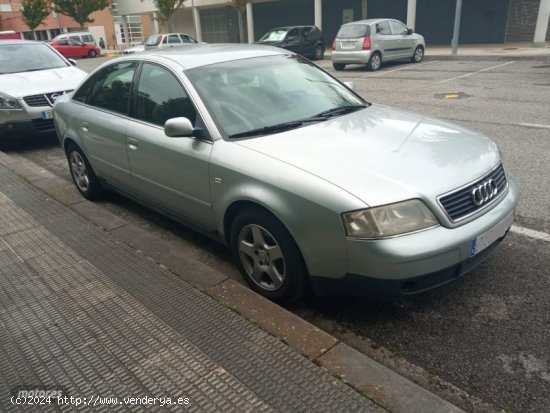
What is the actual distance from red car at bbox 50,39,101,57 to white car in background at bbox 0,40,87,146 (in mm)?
28812

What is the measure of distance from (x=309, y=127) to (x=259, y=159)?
61 centimetres

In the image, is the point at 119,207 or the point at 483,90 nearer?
the point at 119,207

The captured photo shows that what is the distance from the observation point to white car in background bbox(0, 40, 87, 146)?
7477mm

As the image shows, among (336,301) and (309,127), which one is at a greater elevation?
(309,127)

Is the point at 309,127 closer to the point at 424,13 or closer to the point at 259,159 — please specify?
the point at 259,159

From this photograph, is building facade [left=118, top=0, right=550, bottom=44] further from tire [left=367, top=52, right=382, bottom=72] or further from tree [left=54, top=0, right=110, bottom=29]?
tree [left=54, top=0, right=110, bottom=29]

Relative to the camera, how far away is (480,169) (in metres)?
2.99

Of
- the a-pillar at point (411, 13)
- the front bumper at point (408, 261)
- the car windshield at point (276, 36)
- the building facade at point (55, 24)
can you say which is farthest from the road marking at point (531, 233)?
the building facade at point (55, 24)

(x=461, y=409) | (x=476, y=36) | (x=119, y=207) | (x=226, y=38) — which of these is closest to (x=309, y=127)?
(x=461, y=409)

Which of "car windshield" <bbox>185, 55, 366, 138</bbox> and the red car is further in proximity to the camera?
the red car

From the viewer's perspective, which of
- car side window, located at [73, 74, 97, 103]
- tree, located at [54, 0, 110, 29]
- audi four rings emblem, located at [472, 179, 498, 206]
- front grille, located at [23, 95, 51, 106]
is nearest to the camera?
audi four rings emblem, located at [472, 179, 498, 206]

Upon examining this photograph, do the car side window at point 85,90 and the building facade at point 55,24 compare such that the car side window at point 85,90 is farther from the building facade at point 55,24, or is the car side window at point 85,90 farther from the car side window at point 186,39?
the building facade at point 55,24

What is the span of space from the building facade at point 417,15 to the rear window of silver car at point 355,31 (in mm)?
6588

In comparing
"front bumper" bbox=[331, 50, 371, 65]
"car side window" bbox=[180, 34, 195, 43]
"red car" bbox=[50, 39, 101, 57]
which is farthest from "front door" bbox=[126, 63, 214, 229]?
"red car" bbox=[50, 39, 101, 57]
